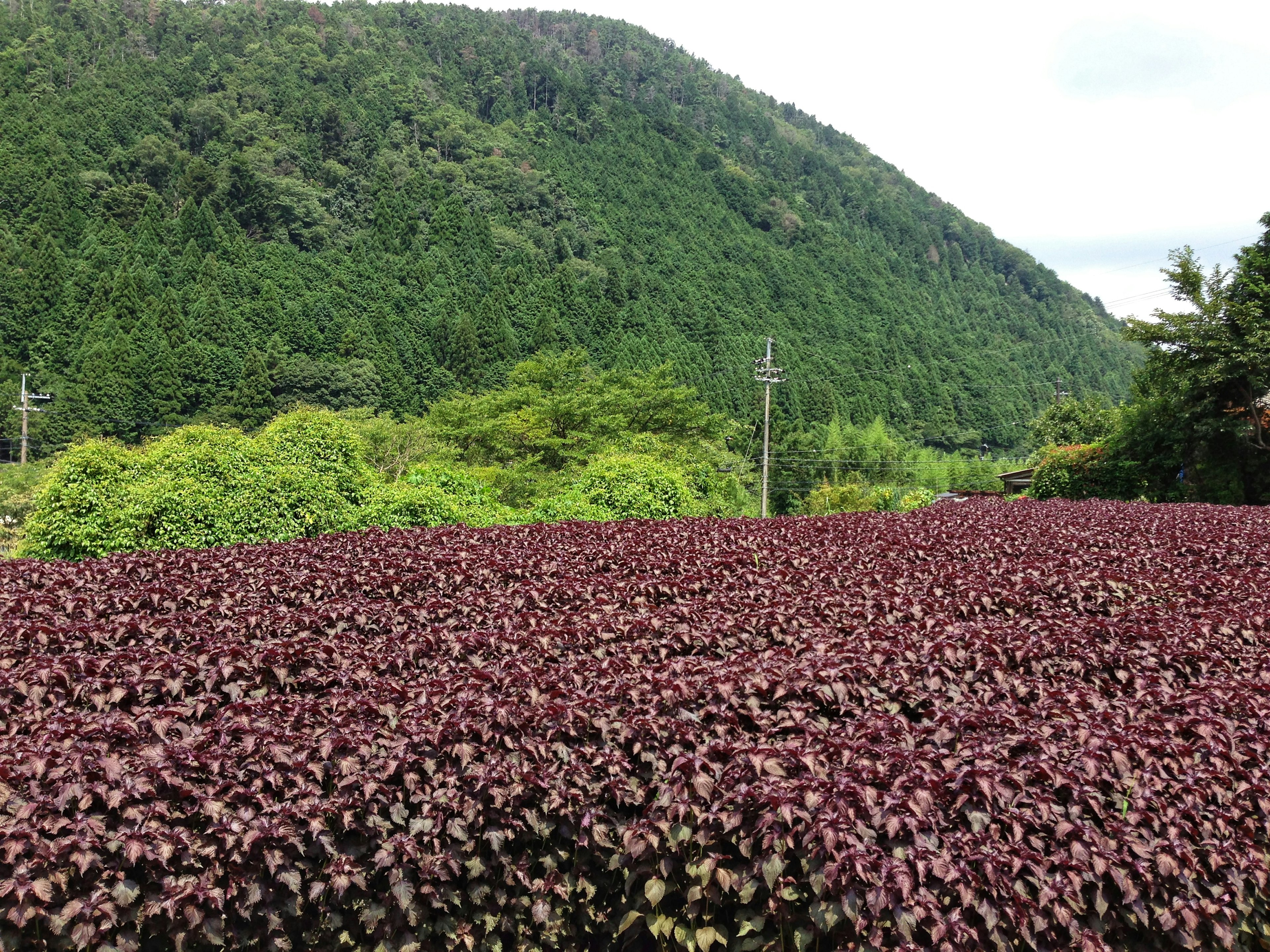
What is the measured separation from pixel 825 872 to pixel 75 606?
4690 mm

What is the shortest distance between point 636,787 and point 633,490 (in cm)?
1054

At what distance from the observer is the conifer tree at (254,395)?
5134cm

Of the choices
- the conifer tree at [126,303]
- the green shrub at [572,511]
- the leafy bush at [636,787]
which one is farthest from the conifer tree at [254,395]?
the leafy bush at [636,787]

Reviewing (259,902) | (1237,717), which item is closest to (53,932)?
(259,902)

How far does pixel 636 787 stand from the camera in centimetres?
300

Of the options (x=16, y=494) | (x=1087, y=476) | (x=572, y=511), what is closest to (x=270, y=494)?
(x=572, y=511)

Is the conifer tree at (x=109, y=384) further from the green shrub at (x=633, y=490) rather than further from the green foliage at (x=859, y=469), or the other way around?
the green shrub at (x=633, y=490)

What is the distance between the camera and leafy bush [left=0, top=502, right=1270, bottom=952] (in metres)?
2.56

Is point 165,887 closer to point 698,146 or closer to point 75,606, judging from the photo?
point 75,606

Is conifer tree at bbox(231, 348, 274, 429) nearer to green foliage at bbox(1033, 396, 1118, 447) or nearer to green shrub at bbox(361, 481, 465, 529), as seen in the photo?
green foliage at bbox(1033, 396, 1118, 447)

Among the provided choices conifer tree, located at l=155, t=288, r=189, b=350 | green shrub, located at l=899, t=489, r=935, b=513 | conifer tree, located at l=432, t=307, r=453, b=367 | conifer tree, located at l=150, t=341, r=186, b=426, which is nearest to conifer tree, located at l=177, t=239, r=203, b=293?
conifer tree, located at l=155, t=288, r=189, b=350

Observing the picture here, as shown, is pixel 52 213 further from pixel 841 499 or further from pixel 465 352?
pixel 841 499

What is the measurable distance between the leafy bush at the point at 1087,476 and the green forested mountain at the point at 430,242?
34249 mm

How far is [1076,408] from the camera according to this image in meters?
47.6
